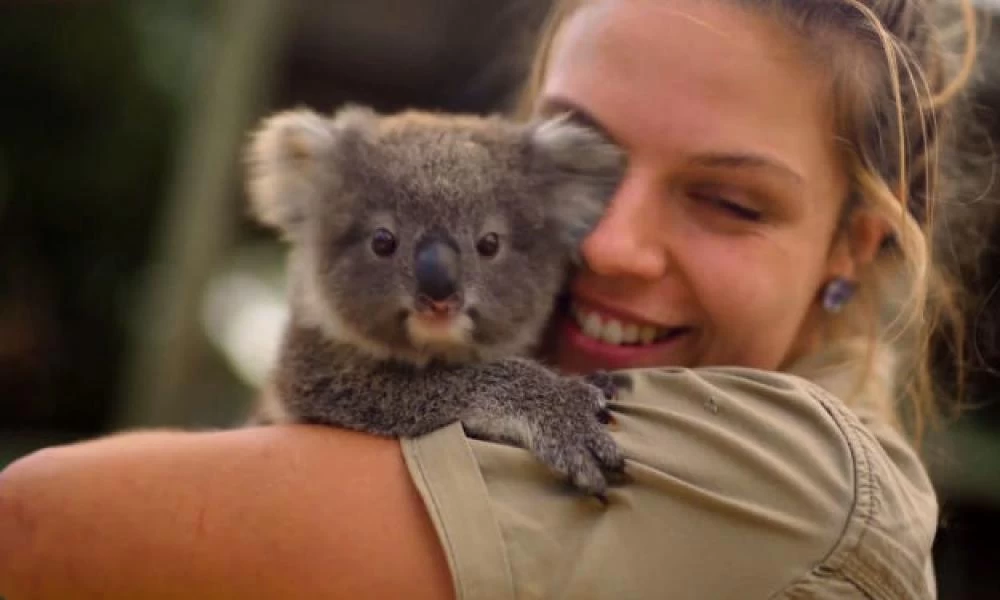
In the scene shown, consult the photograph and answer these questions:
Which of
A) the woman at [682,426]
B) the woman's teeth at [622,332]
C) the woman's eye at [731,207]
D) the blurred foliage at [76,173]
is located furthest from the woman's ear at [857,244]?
the blurred foliage at [76,173]

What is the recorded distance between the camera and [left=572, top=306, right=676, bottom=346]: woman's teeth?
175cm

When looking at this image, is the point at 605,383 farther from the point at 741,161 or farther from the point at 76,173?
the point at 76,173

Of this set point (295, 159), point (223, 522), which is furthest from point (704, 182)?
point (223, 522)

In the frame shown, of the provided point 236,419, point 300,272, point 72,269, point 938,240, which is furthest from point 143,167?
point 938,240

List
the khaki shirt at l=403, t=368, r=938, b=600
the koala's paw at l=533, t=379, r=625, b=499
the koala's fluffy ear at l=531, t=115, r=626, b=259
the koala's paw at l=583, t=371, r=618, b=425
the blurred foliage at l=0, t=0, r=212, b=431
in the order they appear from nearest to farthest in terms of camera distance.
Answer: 1. the khaki shirt at l=403, t=368, r=938, b=600
2. the koala's paw at l=533, t=379, r=625, b=499
3. the koala's paw at l=583, t=371, r=618, b=425
4. the koala's fluffy ear at l=531, t=115, r=626, b=259
5. the blurred foliage at l=0, t=0, r=212, b=431

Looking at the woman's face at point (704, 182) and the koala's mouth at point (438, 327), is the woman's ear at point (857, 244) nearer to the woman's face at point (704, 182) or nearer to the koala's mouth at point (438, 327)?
the woman's face at point (704, 182)

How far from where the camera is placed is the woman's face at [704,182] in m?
1.62

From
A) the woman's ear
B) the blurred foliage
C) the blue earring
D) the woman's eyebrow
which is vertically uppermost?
the woman's eyebrow

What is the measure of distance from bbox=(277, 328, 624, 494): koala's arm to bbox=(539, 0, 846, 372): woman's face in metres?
0.18

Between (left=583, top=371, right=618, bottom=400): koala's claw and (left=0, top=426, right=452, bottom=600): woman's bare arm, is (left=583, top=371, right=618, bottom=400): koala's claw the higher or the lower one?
the higher one

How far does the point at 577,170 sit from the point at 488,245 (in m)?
0.18

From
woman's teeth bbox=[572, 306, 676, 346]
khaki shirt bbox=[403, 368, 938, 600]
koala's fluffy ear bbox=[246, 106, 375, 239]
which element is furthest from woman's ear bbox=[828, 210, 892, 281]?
koala's fluffy ear bbox=[246, 106, 375, 239]

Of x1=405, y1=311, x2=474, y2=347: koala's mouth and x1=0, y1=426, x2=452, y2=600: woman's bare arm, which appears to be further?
x1=405, y1=311, x2=474, y2=347: koala's mouth

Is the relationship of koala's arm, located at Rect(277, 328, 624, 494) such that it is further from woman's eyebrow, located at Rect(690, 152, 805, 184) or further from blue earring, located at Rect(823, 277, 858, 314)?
blue earring, located at Rect(823, 277, 858, 314)
